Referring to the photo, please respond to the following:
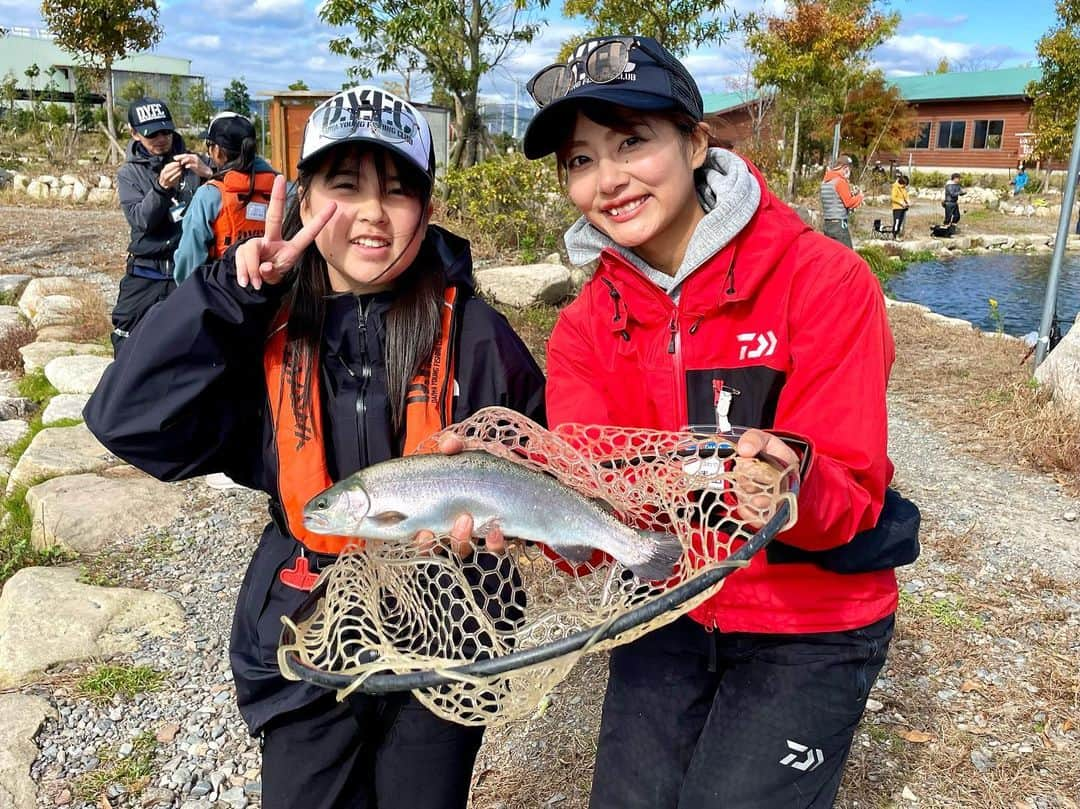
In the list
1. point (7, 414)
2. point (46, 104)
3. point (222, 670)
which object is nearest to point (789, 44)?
point (7, 414)

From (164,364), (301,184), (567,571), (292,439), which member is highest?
(301,184)

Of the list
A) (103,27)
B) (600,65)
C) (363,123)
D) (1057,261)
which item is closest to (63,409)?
(363,123)

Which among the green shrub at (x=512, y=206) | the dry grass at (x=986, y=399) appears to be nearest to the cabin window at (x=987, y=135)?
the dry grass at (x=986, y=399)

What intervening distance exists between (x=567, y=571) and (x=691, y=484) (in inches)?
26.4

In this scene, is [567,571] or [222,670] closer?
[567,571]

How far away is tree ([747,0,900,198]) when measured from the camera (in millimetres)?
25375

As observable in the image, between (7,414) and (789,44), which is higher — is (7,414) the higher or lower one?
the lower one

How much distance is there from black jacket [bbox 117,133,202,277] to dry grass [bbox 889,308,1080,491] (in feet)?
24.8

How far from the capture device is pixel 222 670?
15.0 ft

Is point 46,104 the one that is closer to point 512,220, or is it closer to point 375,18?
point 375,18

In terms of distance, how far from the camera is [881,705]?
4266 mm

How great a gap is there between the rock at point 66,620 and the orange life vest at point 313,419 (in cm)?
285

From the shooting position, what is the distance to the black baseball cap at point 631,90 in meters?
2.42

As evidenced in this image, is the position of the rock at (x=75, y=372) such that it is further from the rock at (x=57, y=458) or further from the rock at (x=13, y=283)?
the rock at (x=13, y=283)
